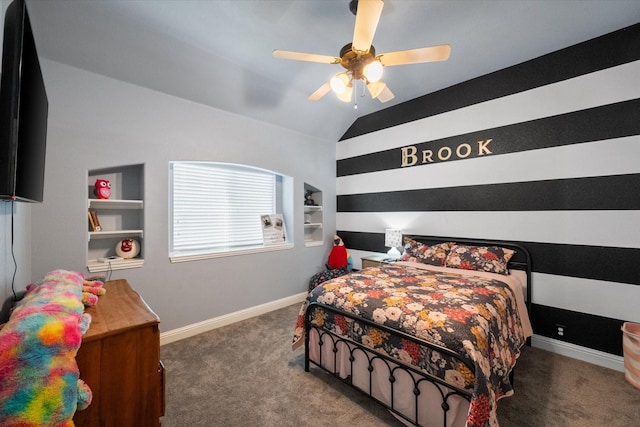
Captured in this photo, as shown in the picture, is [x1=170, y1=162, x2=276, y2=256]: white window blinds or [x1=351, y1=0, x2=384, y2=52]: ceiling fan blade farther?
[x1=170, y1=162, x2=276, y2=256]: white window blinds

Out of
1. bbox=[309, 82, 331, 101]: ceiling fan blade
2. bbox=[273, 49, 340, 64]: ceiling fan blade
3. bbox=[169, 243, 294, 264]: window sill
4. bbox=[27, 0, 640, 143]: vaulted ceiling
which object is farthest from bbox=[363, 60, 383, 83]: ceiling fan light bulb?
bbox=[169, 243, 294, 264]: window sill

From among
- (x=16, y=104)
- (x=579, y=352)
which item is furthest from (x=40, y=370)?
(x=579, y=352)

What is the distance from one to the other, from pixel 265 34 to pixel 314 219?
287cm

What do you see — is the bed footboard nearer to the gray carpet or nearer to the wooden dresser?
the gray carpet

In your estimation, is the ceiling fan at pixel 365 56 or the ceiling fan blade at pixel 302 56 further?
the ceiling fan blade at pixel 302 56

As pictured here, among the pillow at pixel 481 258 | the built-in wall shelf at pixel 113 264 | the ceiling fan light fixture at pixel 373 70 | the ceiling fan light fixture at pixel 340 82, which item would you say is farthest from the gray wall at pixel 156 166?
the pillow at pixel 481 258

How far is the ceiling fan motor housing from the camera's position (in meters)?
1.84

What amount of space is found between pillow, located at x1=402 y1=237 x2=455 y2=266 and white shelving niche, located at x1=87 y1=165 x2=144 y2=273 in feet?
9.81

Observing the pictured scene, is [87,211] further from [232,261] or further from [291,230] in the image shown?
[291,230]

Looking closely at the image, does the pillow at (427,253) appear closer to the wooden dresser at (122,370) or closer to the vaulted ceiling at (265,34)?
the vaulted ceiling at (265,34)

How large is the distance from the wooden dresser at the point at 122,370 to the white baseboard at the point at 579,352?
329cm

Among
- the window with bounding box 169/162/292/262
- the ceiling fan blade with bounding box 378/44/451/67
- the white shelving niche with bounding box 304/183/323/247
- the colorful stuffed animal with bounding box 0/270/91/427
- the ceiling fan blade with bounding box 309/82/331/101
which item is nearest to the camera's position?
the colorful stuffed animal with bounding box 0/270/91/427

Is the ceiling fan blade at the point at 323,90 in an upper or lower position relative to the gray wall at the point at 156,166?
upper

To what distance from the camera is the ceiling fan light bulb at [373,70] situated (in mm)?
1789
